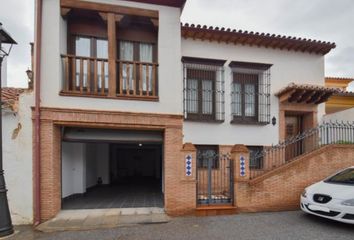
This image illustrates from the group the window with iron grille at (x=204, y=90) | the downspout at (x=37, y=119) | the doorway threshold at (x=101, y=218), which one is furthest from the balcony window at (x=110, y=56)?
the doorway threshold at (x=101, y=218)

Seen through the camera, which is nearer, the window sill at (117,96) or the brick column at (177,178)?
the window sill at (117,96)

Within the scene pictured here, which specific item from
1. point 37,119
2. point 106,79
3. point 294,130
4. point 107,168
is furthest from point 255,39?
point 107,168

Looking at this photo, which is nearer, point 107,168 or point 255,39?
point 255,39

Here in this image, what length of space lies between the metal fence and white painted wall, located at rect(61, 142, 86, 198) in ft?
22.1

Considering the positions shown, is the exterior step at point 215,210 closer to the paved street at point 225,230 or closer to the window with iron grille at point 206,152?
the paved street at point 225,230

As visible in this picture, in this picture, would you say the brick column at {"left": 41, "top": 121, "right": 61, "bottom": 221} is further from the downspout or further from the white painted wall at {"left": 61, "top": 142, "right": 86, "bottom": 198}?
the white painted wall at {"left": 61, "top": 142, "right": 86, "bottom": 198}

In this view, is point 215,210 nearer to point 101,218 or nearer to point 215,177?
point 215,177

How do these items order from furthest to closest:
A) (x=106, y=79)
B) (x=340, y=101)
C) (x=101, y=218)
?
(x=340, y=101)
(x=106, y=79)
(x=101, y=218)

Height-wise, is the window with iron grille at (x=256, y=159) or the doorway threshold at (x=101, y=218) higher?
the window with iron grille at (x=256, y=159)

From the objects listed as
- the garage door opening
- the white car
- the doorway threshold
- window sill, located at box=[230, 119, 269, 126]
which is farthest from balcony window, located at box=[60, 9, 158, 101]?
the white car

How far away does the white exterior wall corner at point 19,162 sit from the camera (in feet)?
20.3

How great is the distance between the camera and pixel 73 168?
9344 mm

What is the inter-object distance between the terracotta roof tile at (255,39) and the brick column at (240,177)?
4605 mm

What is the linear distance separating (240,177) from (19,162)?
20.6 ft
